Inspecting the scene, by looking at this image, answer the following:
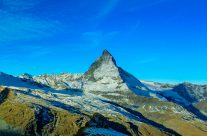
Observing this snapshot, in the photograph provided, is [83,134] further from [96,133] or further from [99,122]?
[99,122]

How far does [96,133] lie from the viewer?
60812 millimetres

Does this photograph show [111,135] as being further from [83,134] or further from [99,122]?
[99,122]

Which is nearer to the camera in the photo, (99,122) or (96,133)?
(96,133)

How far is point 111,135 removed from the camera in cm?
6181

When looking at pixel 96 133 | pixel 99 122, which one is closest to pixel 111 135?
pixel 96 133

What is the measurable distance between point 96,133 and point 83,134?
1.85 metres

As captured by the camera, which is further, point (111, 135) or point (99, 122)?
point (99, 122)

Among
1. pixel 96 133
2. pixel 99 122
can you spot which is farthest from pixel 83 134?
pixel 99 122

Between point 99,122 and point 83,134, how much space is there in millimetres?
11805

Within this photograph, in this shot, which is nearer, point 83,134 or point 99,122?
point 83,134

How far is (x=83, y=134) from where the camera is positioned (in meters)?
61.4

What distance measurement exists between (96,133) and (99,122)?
12.2 m
